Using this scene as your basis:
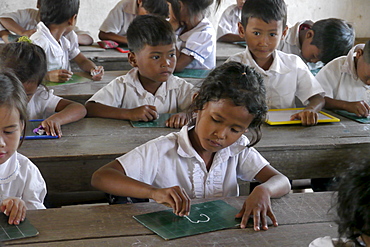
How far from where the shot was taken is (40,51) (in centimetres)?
228

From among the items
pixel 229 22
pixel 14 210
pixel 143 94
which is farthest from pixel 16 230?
pixel 229 22

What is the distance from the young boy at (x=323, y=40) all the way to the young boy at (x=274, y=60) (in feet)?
2.24

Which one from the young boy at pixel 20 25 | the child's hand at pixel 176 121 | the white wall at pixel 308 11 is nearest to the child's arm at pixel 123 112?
the child's hand at pixel 176 121

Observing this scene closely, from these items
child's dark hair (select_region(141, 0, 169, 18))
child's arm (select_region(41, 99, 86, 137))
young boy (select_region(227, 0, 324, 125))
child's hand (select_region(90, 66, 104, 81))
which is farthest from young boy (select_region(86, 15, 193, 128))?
child's dark hair (select_region(141, 0, 169, 18))

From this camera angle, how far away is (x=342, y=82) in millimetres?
2764

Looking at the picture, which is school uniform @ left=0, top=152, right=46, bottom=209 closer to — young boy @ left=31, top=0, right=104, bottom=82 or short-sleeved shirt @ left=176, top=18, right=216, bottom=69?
young boy @ left=31, top=0, right=104, bottom=82

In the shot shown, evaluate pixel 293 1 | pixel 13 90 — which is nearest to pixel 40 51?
pixel 13 90

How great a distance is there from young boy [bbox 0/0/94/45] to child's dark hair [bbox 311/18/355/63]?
5.78 ft

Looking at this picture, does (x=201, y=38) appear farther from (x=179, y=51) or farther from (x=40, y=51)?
(x=40, y=51)

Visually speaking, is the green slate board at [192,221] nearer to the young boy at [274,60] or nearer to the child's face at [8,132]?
the child's face at [8,132]

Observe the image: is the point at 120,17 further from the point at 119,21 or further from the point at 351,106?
the point at 351,106

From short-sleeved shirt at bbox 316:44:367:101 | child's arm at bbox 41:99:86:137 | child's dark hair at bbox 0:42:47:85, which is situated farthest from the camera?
short-sleeved shirt at bbox 316:44:367:101

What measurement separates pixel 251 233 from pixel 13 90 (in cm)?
84

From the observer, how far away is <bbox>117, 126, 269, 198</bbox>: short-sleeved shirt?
167 centimetres
